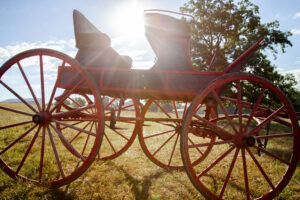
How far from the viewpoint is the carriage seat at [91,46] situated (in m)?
2.24

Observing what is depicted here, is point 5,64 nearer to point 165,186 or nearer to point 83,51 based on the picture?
point 83,51

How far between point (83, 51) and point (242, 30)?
13.6 m

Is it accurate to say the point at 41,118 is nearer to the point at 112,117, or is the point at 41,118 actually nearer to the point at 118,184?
the point at 112,117

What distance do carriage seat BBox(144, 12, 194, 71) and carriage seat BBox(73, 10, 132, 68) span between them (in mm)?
610

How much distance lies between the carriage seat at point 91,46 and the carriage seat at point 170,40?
0.61 meters

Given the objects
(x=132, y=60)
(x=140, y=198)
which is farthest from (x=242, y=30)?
(x=140, y=198)

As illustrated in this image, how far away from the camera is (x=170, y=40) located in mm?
2117

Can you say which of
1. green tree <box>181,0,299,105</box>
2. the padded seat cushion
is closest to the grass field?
the padded seat cushion

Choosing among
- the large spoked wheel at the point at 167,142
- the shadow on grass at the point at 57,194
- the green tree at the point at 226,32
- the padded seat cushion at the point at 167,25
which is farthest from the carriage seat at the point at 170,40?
the green tree at the point at 226,32

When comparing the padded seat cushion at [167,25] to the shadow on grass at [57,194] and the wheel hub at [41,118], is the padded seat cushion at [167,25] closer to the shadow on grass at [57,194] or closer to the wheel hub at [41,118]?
the wheel hub at [41,118]

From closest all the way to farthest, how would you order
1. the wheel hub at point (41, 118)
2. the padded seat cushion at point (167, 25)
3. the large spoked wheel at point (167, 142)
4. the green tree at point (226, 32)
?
the wheel hub at point (41, 118), the padded seat cushion at point (167, 25), the large spoked wheel at point (167, 142), the green tree at point (226, 32)

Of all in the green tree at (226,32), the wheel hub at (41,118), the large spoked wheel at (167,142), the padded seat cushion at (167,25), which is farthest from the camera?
the green tree at (226,32)

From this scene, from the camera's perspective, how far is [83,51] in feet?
7.62

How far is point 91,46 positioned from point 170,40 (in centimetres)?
107
